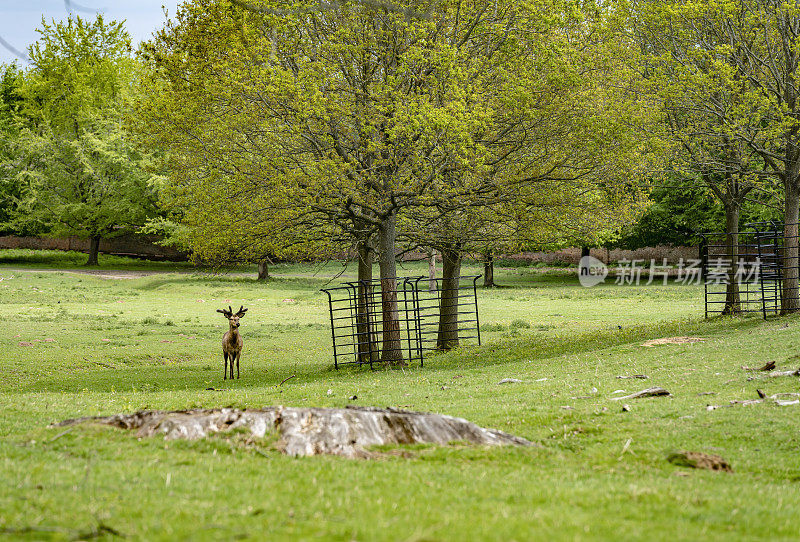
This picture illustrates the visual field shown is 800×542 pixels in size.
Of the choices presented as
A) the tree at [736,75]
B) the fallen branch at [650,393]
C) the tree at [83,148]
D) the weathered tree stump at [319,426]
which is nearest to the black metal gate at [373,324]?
the fallen branch at [650,393]

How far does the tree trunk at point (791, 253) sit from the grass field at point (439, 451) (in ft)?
4.61

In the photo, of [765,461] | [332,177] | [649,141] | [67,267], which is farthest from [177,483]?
[67,267]

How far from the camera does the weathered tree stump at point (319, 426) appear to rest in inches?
304

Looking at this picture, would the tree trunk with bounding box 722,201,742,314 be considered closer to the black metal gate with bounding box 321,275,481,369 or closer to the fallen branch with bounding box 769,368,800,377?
the black metal gate with bounding box 321,275,481,369

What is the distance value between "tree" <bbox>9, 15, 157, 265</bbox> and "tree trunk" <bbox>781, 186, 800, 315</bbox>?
142 feet

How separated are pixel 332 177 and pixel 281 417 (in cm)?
1094

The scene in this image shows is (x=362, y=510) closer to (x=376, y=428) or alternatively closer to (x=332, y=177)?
(x=376, y=428)

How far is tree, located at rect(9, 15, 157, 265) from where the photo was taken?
55.0m

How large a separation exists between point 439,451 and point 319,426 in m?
1.30

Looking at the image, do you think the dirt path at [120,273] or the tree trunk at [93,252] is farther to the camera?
the tree trunk at [93,252]

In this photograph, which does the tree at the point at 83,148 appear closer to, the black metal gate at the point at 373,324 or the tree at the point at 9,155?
the tree at the point at 9,155

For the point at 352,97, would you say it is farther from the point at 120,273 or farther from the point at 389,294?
the point at 120,273

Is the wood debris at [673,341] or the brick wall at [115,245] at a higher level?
the brick wall at [115,245]

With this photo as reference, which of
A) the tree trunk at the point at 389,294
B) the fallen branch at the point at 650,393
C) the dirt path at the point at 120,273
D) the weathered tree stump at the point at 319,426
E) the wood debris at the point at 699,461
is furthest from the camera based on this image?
the dirt path at the point at 120,273
